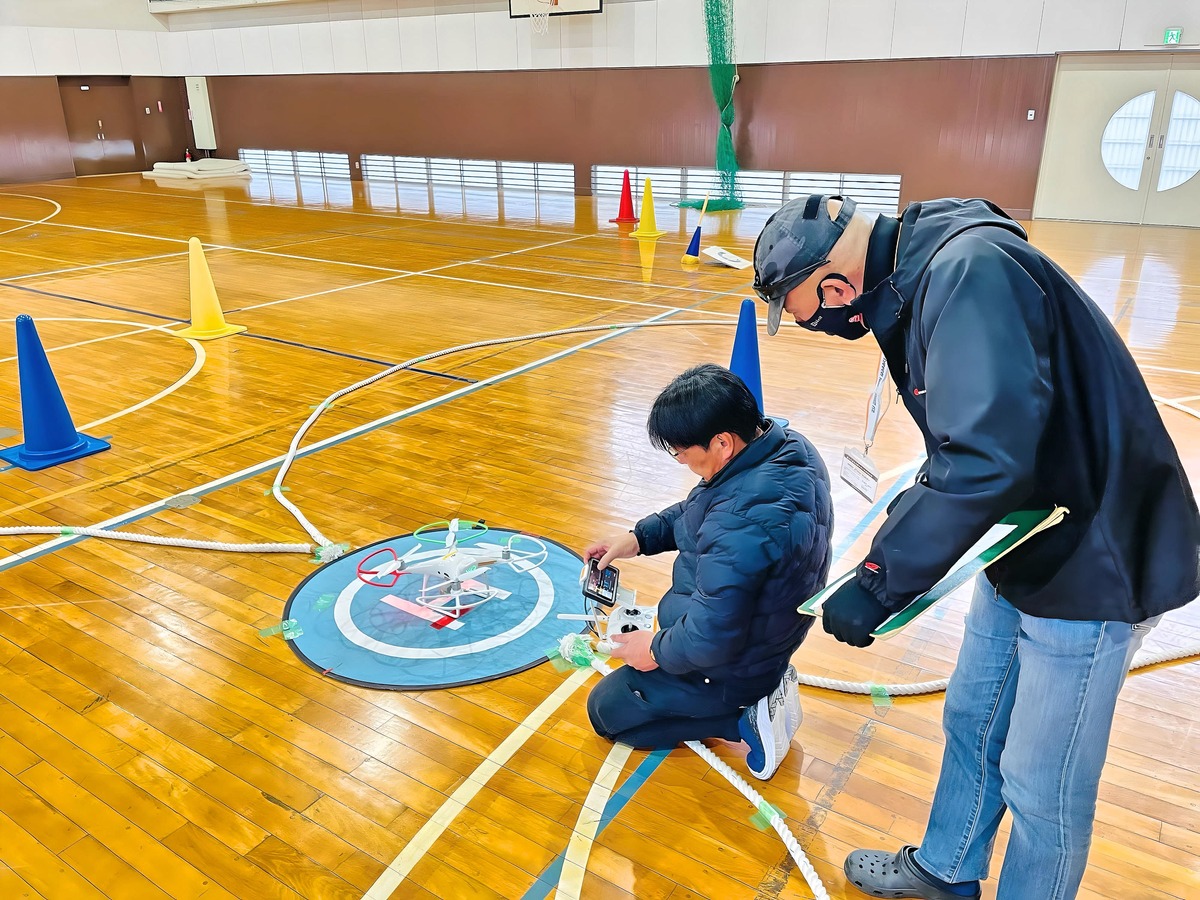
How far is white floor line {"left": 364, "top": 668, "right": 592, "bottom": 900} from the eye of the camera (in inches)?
89.4

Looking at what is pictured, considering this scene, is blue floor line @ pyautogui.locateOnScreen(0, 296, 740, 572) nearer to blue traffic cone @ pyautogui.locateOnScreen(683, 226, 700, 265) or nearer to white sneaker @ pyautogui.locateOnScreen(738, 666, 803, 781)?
blue traffic cone @ pyautogui.locateOnScreen(683, 226, 700, 265)

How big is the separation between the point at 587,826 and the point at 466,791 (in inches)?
15.2

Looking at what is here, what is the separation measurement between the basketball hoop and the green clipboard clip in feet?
58.7

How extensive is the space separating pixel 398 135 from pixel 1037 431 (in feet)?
68.6

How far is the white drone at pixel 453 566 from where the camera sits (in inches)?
139

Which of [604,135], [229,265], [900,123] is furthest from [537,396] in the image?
[604,135]

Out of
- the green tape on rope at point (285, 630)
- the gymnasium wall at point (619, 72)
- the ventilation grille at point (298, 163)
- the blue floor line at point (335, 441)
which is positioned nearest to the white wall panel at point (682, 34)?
the gymnasium wall at point (619, 72)

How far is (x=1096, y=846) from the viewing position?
2355mm

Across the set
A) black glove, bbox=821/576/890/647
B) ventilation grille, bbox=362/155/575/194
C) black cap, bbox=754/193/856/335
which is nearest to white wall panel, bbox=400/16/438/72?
ventilation grille, bbox=362/155/575/194

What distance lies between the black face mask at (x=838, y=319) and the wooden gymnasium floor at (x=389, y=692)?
141 centimetres

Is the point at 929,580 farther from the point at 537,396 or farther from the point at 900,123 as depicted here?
the point at 900,123

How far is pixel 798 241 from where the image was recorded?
1726 millimetres

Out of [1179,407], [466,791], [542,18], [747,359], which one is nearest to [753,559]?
[466,791]

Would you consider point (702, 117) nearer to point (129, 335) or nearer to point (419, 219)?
point (419, 219)
